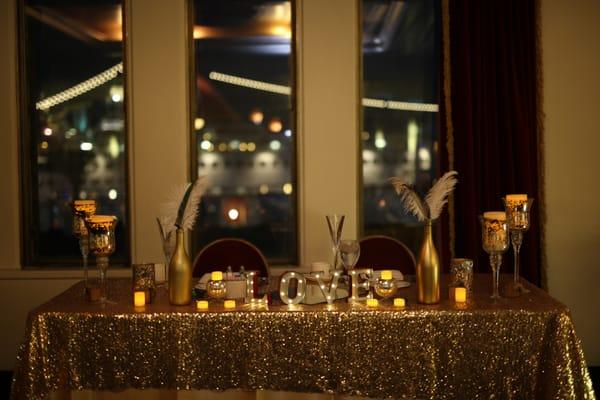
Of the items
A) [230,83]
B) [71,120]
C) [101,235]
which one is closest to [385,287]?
[101,235]

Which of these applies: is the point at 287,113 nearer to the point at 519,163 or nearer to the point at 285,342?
the point at 519,163

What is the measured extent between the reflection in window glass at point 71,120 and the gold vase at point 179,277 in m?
1.87

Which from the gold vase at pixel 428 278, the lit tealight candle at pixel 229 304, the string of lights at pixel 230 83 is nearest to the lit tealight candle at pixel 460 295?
the gold vase at pixel 428 278

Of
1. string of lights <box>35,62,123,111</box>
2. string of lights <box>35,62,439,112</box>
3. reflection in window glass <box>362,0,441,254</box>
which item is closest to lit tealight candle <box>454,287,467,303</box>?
reflection in window glass <box>362,0,441,254</box>

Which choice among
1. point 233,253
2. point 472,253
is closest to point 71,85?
point 233,253

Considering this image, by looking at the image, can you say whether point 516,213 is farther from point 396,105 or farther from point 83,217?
point 396,105

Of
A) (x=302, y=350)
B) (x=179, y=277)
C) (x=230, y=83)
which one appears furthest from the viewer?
(x=230, y=83)

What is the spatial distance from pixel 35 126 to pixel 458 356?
121 inches

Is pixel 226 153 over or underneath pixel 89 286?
over

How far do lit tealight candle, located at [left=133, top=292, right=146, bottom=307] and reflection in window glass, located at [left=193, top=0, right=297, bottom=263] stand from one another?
70.1 inches

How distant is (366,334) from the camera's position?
2221 millimetres

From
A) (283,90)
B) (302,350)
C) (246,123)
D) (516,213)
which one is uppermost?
(283,90)

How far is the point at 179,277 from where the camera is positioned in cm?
233

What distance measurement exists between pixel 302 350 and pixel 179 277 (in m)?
0.50
